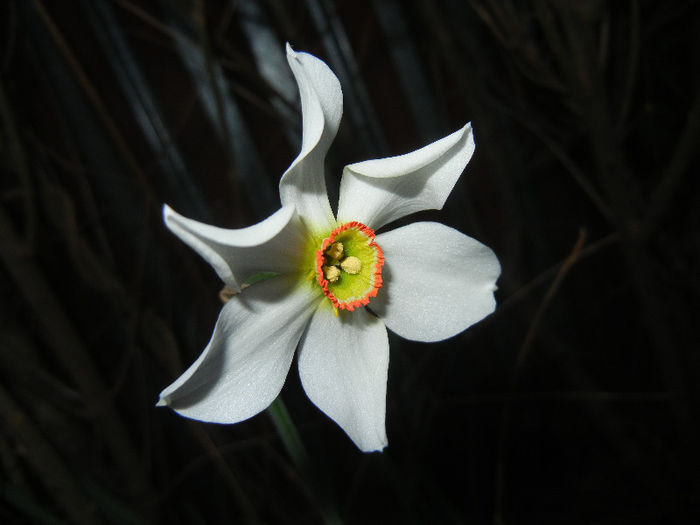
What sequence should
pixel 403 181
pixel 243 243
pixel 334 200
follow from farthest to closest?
pixel 334 200 → pixel 403 181 → pixel 243 243

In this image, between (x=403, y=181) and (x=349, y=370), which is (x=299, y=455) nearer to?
(x=349, y=370)

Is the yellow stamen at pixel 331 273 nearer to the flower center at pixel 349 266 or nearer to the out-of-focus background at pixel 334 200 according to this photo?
the flower center at pixel 349 266

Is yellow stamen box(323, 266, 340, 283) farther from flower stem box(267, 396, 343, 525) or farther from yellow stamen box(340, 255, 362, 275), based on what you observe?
flower stem box(267, 396, 343, 525)

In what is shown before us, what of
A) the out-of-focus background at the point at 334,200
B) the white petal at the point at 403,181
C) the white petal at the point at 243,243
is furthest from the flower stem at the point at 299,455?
the white petal at the point at 403,181

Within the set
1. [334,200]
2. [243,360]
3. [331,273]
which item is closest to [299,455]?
[243,360]

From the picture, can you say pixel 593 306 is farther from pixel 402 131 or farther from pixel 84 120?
pixel 84 120

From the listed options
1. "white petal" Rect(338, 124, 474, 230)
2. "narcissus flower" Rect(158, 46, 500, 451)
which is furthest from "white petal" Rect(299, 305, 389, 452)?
"white petal" Rect(338, 124, 474, 230)
